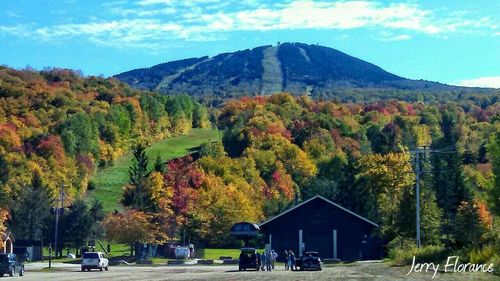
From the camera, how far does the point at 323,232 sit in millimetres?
75875

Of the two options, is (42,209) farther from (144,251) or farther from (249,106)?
(249,106)

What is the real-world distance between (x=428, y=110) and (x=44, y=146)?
9682 cm

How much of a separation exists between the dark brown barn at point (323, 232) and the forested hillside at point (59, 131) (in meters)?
33.1

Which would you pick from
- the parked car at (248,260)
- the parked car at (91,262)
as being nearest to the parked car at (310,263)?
the parked car at (248,260)

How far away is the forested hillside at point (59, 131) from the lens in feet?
348

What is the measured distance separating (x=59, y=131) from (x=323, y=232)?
79.7 m

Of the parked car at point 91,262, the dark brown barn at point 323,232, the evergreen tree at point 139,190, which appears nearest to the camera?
the parked car at point 91,262

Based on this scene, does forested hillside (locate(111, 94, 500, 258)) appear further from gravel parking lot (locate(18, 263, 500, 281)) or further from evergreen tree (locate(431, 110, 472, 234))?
gravel parking lot (locate(18, 263, 500, 281))

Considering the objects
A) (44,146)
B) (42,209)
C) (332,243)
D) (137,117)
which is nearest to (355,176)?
(332,243)

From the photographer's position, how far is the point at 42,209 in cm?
9381

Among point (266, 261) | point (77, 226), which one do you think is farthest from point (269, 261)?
point (77, 226)

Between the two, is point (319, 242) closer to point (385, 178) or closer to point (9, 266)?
point (385, 178)

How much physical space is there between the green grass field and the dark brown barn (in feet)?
163

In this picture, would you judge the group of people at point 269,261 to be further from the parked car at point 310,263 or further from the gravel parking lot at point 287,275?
the gravel parking lot at point 287,275
